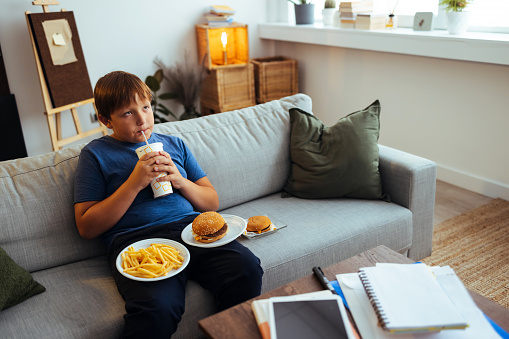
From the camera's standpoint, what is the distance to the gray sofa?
132cm

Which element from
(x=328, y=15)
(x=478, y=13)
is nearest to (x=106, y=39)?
(x=328, y=15)

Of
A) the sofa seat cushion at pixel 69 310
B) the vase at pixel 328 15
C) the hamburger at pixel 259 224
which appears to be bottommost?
the sofa seat cushion at pixel 69 310

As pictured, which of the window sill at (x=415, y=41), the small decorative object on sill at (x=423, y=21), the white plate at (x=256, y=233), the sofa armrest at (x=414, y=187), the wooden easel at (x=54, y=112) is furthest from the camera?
the wooden easel at (x=54, y=112)

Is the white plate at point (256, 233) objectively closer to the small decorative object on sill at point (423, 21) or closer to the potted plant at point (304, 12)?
the small decorative object on sill at point (423, 21)

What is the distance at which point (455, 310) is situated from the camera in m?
0.98

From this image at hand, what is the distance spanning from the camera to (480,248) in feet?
7.11

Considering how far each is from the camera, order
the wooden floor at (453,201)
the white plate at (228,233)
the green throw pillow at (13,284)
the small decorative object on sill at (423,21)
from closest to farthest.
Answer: the green throw pillow at (13,284) → the white plate at (228,233) → the wooden floor at (453,201) → the small decorative object on sill at (423,21)

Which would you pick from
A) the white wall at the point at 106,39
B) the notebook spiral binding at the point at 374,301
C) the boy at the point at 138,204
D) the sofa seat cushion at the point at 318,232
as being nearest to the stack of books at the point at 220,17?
the white wall at the point at 106,39

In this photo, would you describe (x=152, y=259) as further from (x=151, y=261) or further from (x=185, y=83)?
(x=185, y=83)

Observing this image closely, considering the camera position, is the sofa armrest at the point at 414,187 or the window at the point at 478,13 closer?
the sofa armrest at the point at 414,187

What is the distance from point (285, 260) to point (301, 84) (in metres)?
2.81

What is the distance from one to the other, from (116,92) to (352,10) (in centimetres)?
227

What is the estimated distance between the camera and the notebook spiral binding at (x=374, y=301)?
98 cm

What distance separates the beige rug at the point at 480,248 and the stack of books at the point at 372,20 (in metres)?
1.41
